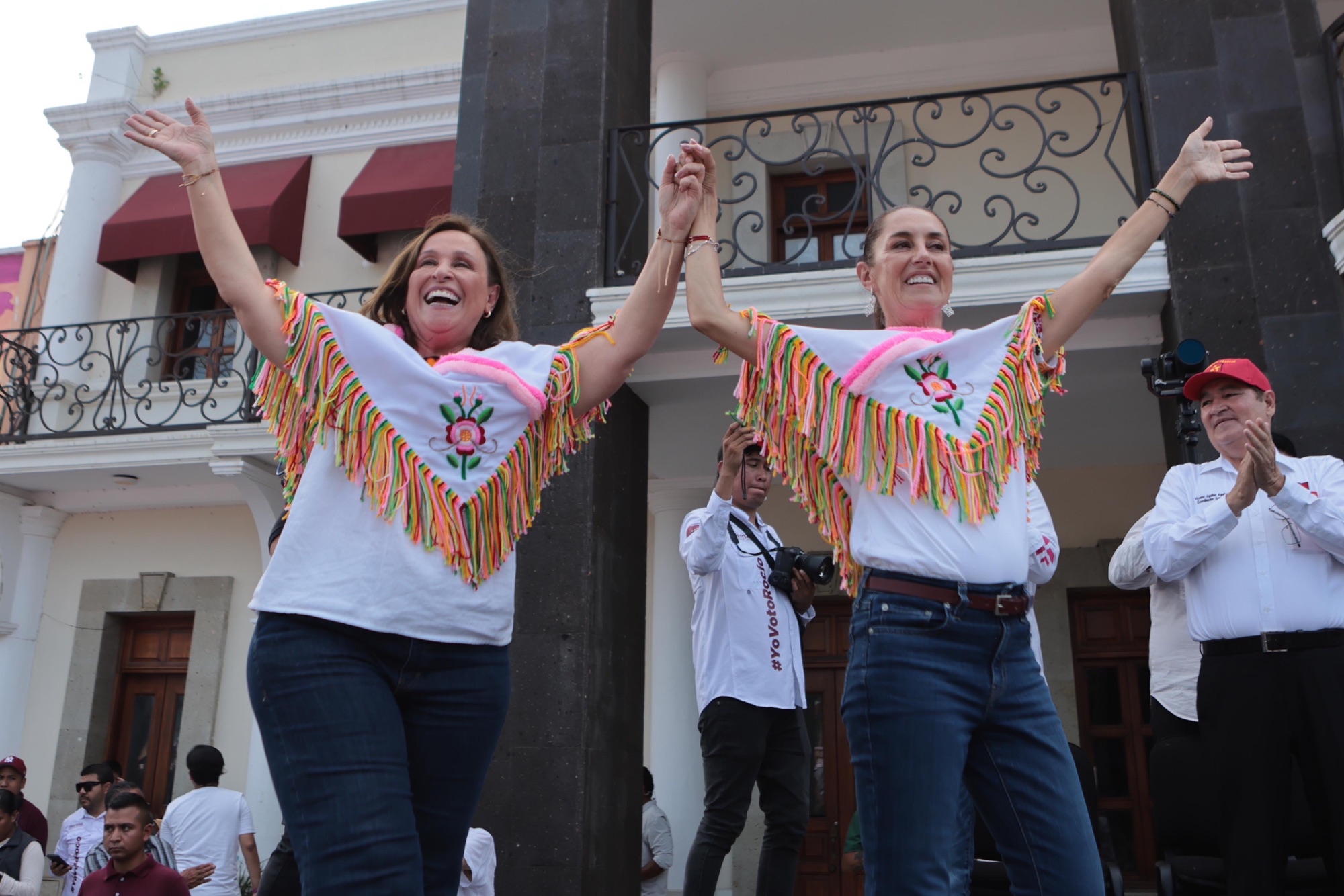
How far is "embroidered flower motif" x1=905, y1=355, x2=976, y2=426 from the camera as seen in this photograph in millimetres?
2307

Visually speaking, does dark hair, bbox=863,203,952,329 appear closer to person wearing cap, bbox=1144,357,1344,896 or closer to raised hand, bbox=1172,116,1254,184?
raised hand, bbox=1172,116,1254,184

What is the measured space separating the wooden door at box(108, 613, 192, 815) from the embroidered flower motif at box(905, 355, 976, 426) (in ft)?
33.7

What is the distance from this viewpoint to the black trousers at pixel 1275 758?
3.34 meters

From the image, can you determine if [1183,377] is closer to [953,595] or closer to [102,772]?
[953,595]

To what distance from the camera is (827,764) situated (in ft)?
30.1

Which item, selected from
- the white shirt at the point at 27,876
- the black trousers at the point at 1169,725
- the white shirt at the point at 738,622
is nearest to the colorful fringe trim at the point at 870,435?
the white shirt at the point at 738,622

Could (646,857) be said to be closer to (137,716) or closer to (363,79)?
(137,716)

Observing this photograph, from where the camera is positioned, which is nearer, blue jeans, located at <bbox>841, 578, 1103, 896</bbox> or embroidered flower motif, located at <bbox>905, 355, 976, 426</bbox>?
blue jeans, located at <bbox>841, 578, 1103, 896</bbox>

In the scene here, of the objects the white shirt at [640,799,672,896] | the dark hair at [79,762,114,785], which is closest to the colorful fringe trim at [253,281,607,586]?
the white shirt at [640,799,672,896]

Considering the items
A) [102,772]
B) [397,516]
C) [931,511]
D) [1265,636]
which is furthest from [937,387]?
[102,772]

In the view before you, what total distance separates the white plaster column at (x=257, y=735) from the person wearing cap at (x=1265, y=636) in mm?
7896

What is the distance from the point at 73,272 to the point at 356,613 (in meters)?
11.2

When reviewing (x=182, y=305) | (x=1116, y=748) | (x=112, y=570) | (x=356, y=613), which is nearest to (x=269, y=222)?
(x=182, y=305)

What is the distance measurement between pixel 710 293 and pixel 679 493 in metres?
7.07
